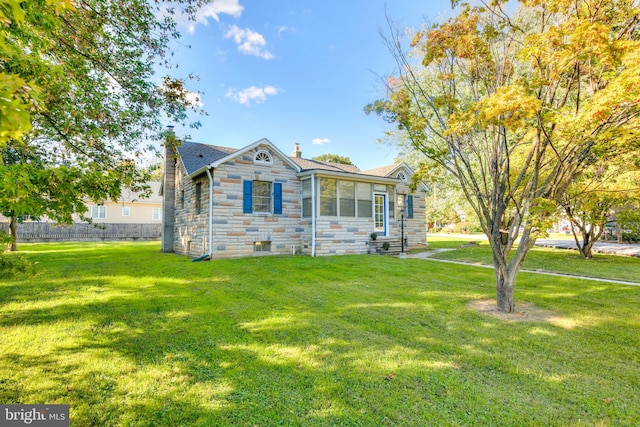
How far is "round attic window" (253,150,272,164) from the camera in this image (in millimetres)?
11594

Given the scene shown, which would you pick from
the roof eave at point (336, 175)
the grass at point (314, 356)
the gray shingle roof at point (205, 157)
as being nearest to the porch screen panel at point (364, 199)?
the roof eave at point (336, 175)

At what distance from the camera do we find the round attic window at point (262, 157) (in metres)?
11.6

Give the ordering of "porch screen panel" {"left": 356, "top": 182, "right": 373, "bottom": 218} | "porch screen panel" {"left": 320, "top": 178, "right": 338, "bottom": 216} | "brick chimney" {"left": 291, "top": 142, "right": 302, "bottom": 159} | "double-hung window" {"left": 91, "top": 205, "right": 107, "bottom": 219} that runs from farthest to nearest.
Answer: "double-hung window" {"left": 91, "top": 205, "right": 107, "bottom": 219} → "brick chimney" {"left": 291, "top": 142, "right": 302, "bottom": 159} → "porch screen panel" {"left": 356, "top": 182, "right": 373, "bottom": 218} → "porch screen panel" {"left": 320, "top": 178, "right": 338, "bottom": 216}

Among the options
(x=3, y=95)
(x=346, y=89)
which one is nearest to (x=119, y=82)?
(x=3, y=95)

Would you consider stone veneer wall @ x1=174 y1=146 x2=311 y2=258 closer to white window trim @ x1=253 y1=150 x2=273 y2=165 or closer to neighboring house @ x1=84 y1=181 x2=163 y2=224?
white window trim @ x1=253 y1=150 x2=273 y2=165

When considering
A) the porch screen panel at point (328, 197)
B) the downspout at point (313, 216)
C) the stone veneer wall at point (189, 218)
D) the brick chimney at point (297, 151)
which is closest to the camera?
the stone veneer wall at point (189, 218)

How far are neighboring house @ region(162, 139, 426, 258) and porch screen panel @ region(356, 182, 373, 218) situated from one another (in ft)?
0.14

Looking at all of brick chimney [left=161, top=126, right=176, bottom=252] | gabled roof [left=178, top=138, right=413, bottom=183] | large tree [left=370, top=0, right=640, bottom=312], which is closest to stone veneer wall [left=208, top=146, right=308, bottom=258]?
gabled roof [left=178, top=138, right=413, bottom=183]

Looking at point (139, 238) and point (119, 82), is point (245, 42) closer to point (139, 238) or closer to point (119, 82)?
point (119, 82)

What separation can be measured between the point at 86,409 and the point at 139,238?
81.2 ft

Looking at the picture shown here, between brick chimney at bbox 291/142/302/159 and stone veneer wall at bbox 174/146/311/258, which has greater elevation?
brick chimney at bbox 291/142/302/159

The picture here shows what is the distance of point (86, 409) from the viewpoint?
240cm

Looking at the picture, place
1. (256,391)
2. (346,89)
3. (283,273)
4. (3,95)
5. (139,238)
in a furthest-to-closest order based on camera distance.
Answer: (139,238), (346,89), (283,273), (256,391), (3,95)

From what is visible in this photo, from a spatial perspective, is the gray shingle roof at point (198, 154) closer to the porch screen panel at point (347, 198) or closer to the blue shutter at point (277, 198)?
the blue shutter at point (277, 198)
